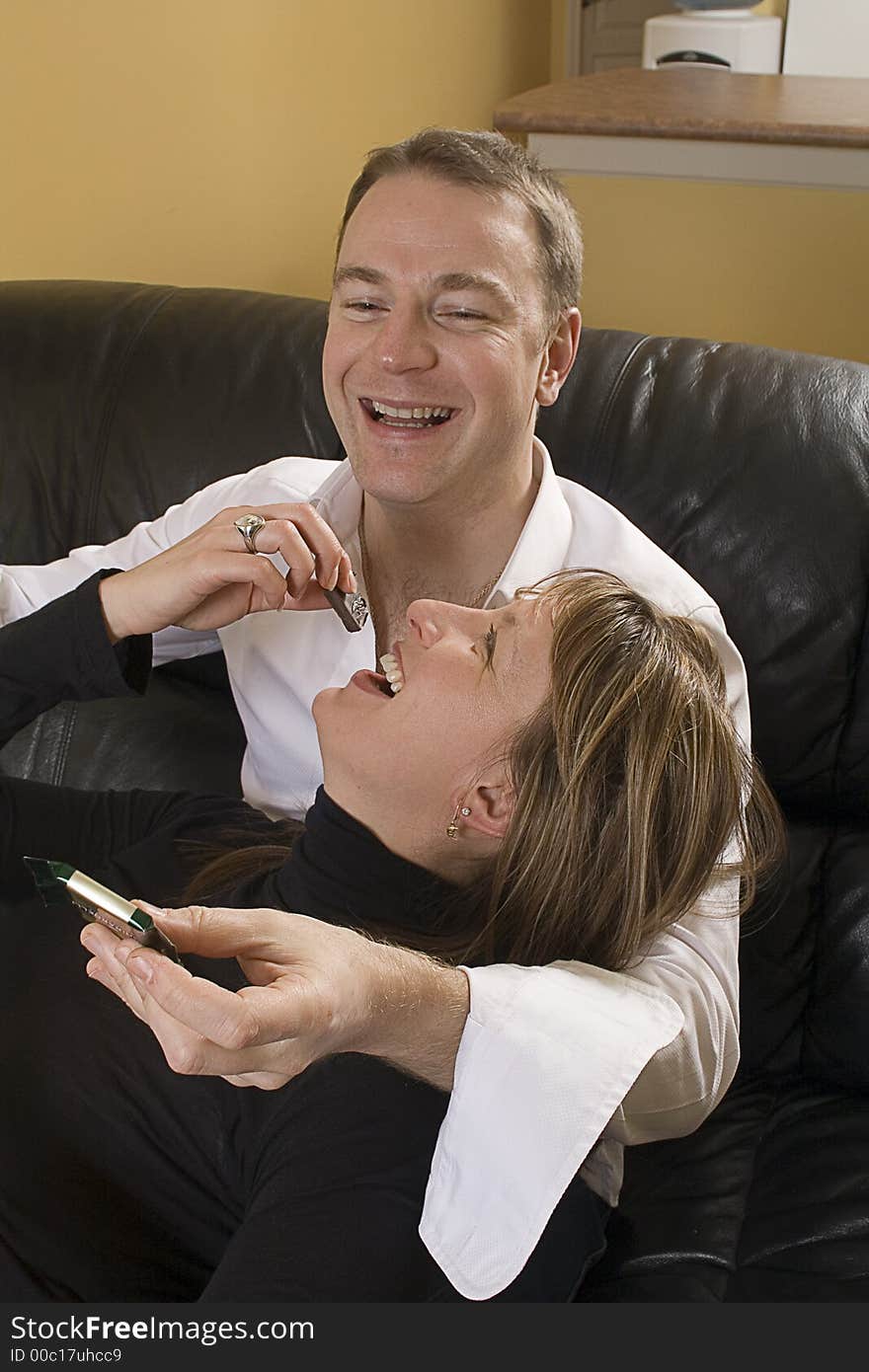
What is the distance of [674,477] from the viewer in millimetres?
1846

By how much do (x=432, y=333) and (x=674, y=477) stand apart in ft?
1.24

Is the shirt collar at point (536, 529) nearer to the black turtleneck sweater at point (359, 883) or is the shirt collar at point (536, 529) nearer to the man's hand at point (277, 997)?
the black turtleneck sweater at point (359, 883)

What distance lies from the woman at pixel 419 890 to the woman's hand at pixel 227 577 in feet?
0.54

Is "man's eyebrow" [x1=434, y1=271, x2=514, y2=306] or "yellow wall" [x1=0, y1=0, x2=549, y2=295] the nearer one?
"man's eyebrow" [x1=434, y1=271, x2=514, y2=306]

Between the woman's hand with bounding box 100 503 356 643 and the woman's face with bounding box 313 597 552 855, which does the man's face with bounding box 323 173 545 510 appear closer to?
the woman's hand with bounding box 100 503 356 643

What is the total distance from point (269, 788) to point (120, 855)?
0.26 meters

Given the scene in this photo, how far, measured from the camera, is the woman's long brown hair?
135 centimetres

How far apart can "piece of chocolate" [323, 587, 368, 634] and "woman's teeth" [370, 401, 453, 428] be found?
0.67 ft

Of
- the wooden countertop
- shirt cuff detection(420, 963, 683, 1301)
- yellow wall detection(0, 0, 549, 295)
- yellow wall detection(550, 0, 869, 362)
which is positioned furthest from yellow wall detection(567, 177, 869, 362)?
→ shirt cuff detection(420, 963, 683, 1301)

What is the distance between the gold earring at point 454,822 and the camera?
139 cm

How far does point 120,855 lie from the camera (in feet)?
5.40

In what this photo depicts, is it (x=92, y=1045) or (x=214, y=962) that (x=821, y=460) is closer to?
(x=214, y=962)

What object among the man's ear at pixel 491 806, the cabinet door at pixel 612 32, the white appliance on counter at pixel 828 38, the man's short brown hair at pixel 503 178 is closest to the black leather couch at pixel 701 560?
the man's short brown hair at pixel 503 178

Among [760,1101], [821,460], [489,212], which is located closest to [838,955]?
[760,1101]
